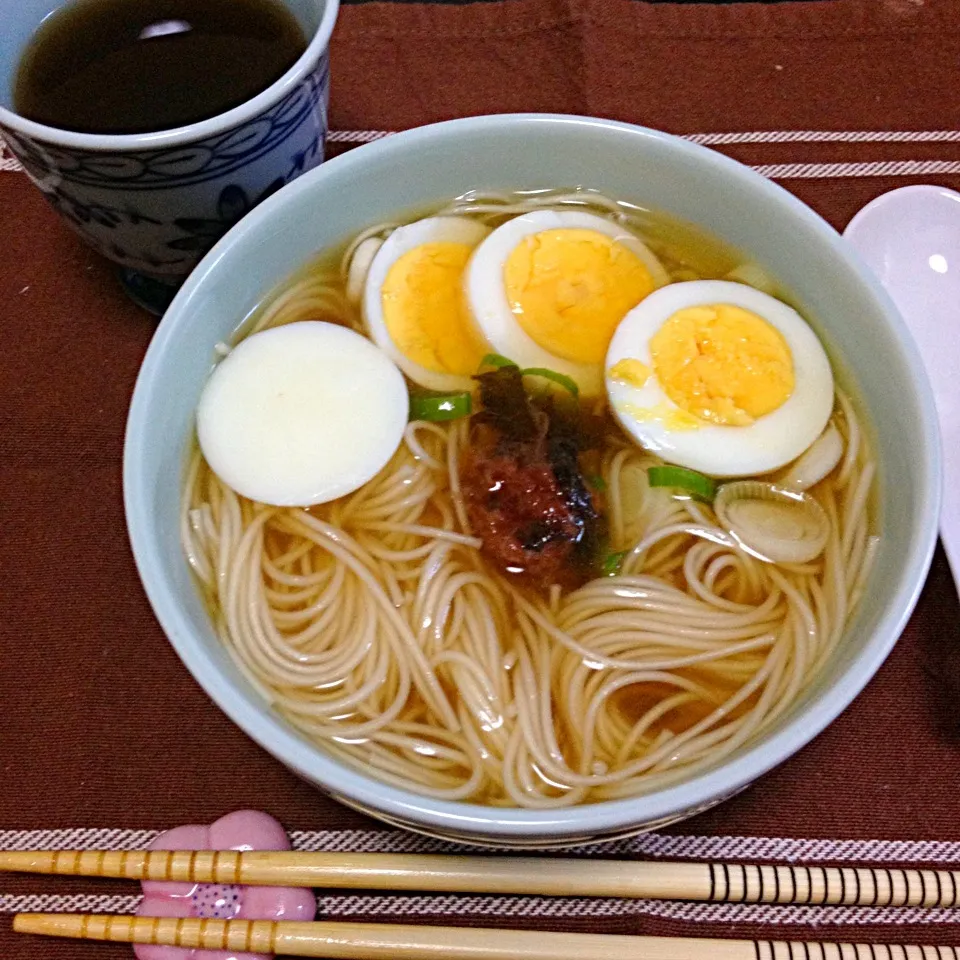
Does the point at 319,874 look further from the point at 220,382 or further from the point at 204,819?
the point at 220,382

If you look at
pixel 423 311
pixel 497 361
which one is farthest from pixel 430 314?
pixel 497 361

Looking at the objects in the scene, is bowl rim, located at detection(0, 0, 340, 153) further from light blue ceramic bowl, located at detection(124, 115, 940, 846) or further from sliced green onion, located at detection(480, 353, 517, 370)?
sliced green onion, located at detection(480, 353, 517, 370)

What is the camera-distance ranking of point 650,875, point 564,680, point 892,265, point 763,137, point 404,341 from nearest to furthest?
point 650,875 < point 564,680 < point 404,341 < point 892,265 < point 763,137

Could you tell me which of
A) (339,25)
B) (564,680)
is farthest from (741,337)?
(339,25)

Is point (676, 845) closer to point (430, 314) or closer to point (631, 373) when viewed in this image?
point (631, 373)

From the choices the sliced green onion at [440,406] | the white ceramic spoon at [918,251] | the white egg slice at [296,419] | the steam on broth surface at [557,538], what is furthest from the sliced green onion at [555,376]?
the white ceramic spoon at [918,251]

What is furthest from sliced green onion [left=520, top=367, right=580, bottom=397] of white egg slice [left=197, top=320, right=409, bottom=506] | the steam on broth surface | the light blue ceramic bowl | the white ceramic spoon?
the white ceramic spoon

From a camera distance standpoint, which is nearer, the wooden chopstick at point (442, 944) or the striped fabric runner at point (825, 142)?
the wooden chopstick at point (442, 944)

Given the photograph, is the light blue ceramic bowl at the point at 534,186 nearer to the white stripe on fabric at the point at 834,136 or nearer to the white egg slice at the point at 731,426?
the white egg slice at the point at 731,426
